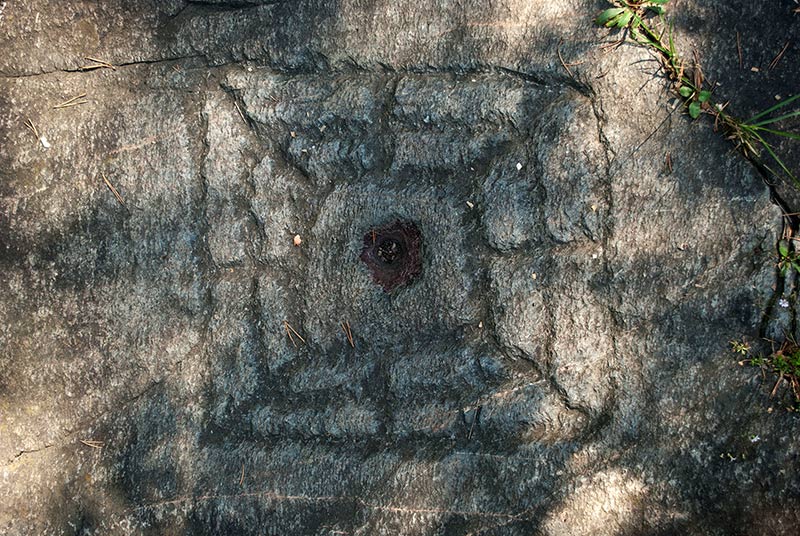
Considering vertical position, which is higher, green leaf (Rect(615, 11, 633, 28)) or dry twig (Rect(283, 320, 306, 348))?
green leaf (Rect(615, 11, 633, 28))

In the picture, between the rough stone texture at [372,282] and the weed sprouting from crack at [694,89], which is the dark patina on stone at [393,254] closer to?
the rough stone texture at [372,282]

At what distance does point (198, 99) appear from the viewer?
2.30 meters

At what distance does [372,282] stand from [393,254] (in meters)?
0.10

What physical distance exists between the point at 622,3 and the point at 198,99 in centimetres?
127

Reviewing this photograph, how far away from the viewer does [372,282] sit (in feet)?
7.08

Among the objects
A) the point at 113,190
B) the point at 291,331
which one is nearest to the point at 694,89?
the point at 291,331

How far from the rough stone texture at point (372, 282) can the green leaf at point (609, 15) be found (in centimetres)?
3

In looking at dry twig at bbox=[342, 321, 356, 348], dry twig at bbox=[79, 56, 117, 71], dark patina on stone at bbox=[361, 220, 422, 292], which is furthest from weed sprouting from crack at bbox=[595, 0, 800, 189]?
dry twig at bbox=[79, 56, 117, 71]

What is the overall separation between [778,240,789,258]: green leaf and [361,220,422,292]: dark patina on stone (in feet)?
3.02

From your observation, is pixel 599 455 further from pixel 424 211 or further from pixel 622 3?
pixel 622 3

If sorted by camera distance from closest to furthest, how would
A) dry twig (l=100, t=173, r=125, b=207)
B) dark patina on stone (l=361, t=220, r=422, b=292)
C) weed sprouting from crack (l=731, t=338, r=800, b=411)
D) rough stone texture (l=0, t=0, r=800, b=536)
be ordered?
weed sprouting from crack (l=731, t=338, r=800, b=411)
rough stone texture (l=0, t=0, r=800, b=536)
dark patina on stone (l=361, t=220, r=422, b=292)
dry twig (l=100, t=173, r=125, b=207)

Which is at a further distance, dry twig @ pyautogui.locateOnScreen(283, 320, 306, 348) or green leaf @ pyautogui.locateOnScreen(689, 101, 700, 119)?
dry twig @ pyautogui.locateOnScreen(283, 320, 306, 348)

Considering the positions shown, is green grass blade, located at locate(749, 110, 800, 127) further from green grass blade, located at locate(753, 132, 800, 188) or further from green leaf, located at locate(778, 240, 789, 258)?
green leaf, located at locate(778, 240, 789, 258)

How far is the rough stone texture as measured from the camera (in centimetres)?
187
